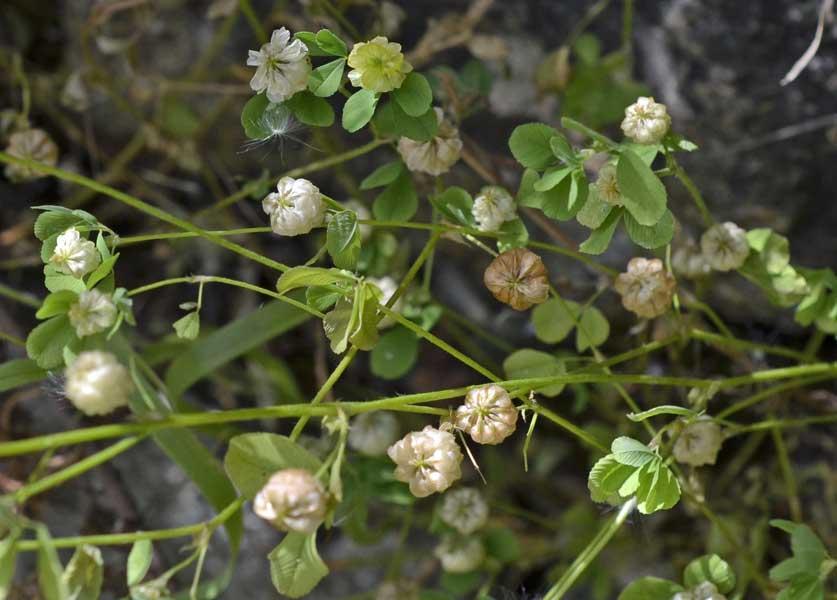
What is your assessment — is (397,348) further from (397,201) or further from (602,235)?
(602,235)

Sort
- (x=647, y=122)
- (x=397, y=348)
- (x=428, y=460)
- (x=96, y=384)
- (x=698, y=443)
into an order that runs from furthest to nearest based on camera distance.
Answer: (x=397, y=348) < (x=698, y=443) < (x=647, y=122) < (x=428, y=460) < (x=96, y=384)

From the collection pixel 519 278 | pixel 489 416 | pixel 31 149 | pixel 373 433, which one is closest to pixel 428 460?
→ pixel 489 416

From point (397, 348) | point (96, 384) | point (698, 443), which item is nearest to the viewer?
point (96, 384)

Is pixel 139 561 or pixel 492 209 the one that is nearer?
pixel 139 561

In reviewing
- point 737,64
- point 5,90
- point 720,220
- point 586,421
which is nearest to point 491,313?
point 586,421

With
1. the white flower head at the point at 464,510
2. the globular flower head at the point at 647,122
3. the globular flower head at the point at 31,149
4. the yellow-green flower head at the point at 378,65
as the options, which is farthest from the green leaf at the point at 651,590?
the globular flower head at the point at 31,149

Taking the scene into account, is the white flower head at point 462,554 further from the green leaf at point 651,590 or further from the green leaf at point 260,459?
the green leaf at point 260,459
